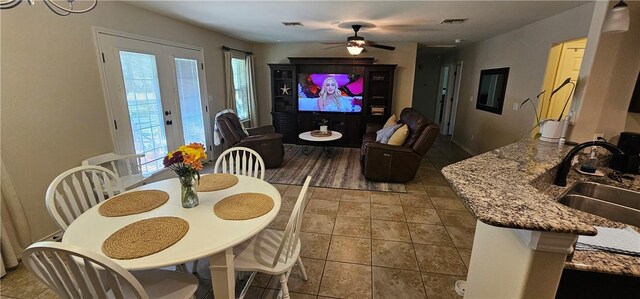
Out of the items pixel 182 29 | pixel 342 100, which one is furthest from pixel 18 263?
pixel 342 100

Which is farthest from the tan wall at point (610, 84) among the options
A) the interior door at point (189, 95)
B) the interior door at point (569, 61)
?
the interior door at point (189, 95)

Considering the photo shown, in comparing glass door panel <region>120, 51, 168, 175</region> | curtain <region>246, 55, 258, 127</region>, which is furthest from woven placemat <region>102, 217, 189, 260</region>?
curtain <region>246, 55, 258, 127</region>

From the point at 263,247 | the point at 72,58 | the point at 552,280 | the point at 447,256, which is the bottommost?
the point at 447,256

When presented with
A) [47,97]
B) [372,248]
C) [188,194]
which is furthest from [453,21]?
[47,97]

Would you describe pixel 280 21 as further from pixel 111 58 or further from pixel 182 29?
pixel 111 58

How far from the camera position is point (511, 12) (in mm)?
3213

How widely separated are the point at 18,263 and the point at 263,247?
2113 millimetres

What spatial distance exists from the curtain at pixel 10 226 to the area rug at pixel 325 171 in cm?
246

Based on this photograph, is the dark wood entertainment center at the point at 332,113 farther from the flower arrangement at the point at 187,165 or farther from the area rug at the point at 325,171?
the flower arrangement at the point at 187,165

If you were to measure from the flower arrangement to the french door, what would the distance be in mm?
2138

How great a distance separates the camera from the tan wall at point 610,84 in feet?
6.08

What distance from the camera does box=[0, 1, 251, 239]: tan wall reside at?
6.89 ft

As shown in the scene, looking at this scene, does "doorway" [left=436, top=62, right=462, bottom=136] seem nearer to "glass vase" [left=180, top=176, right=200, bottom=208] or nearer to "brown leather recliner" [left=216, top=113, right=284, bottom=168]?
"brown leather recliner" [left=216, top=113, right=284, bottom=168]

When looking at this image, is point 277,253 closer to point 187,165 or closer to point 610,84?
point 187,165
